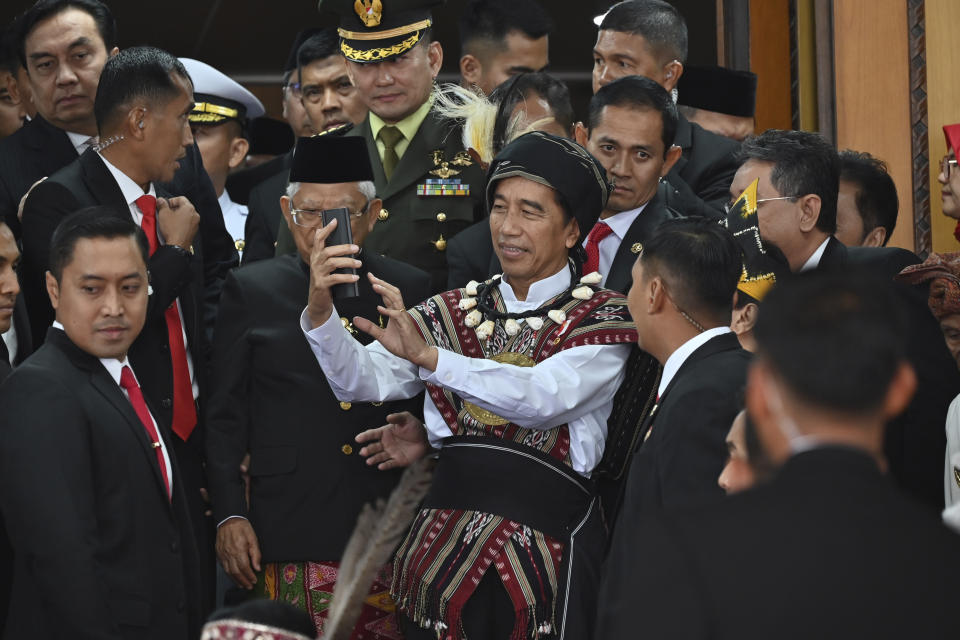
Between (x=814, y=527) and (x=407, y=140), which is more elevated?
(x=407, y=140)

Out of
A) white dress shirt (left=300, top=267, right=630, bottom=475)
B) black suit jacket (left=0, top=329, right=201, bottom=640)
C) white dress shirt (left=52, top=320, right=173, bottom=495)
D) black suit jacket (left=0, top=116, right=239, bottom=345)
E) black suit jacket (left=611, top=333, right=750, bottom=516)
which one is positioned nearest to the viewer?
black suit jacket (left=611, top=333, right=750, bottom=516)

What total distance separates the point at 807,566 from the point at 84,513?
1.99 m

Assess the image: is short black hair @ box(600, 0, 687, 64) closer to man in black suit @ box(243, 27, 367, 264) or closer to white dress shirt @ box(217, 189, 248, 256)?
man in black suit @ box(243, 27, 367, 264)

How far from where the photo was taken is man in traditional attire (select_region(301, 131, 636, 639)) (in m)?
3.19

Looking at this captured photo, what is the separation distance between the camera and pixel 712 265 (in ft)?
10.00

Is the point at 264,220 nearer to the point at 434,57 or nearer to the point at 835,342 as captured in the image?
the point at 434,57

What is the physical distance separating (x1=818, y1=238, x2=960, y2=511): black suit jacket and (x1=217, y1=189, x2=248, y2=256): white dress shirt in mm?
3023

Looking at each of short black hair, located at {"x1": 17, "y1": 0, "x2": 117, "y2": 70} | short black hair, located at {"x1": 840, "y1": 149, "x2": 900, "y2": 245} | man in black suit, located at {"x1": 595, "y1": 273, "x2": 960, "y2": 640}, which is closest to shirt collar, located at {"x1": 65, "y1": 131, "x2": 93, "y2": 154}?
short black hair, located at {"x1": 17, "y1": 0, "x2": 117, "y2": 70}

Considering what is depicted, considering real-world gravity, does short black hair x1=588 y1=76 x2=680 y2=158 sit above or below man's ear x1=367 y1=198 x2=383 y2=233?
above

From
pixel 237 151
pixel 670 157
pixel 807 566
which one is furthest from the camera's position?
pixel 237 151

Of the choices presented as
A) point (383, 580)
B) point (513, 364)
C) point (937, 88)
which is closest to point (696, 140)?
point (937, 88)

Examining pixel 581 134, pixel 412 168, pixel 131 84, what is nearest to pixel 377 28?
pixel 412 168

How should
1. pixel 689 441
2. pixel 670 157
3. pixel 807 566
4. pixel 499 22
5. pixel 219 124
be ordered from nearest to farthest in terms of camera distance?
pixel 807 566 < pixel 689 441 < pixel 670 157 < pixel 499 22 < pixel 219 124

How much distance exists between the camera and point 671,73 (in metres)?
5.00
